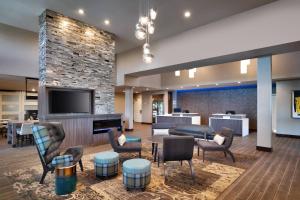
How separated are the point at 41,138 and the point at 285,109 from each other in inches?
423

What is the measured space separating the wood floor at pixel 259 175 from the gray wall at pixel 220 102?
5.84 metres

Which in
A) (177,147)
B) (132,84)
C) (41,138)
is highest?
(132,84)

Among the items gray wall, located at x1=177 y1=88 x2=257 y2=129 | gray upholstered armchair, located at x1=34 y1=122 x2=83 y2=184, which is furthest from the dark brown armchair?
gray wall, located at x1=177 y1=88 x2=257 y2=129

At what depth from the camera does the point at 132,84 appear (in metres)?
10.0

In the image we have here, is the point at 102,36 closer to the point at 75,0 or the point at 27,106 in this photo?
the point at 75,0

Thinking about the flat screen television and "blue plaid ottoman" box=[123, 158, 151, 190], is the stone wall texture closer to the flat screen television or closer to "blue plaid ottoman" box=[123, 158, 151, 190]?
the flat screen television

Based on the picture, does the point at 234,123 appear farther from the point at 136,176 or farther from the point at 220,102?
the point at 136,176

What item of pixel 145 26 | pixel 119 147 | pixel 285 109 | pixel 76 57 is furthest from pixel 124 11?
pixel 285 109

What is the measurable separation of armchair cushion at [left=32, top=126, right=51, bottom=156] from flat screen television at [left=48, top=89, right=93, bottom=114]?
8.96 ft

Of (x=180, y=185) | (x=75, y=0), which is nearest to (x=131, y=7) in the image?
(x=75, y=0)

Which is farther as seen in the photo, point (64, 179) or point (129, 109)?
point (129, 109)

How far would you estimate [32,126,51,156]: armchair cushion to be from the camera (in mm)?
3287

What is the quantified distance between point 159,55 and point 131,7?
2503 mm

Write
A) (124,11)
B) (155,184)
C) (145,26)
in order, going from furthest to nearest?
(124,11)
(145,26)
(155,184)
